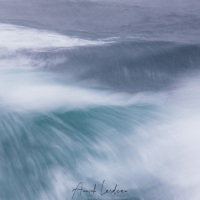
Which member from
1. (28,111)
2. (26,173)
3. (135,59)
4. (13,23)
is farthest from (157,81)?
(13,23)

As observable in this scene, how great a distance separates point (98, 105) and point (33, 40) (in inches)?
68.1

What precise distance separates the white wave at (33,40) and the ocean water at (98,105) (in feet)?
0.05

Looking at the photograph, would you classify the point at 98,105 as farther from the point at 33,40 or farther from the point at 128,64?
the point at 33,40

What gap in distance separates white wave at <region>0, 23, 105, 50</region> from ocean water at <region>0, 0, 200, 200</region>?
0.02m

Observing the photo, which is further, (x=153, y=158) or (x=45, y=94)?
(x=45, y=94)

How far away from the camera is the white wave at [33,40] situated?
528 centimetres

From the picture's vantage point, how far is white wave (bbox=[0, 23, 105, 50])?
17.3ft

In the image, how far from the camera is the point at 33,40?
5.47 metres

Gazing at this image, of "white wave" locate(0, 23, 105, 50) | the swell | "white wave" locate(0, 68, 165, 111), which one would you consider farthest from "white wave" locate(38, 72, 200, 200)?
"white wave" locate(0, 23, 105, 50)

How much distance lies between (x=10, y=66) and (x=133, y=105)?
1794 mm
